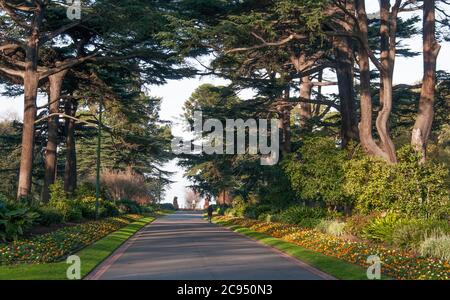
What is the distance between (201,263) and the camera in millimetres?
17672

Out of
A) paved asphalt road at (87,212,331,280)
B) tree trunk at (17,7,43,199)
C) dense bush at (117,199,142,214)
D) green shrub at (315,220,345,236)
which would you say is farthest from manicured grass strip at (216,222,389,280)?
dense bush at (117,199,142,214)

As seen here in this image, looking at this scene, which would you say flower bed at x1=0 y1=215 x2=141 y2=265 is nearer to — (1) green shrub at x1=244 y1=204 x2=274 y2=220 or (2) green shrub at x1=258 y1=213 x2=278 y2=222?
(2) green shrub at x1=258 y1=213 x2=278 y2=222

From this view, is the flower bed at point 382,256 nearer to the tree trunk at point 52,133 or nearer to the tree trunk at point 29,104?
the tree trunk at point 29,104

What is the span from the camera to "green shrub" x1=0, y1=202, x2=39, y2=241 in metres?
20.8

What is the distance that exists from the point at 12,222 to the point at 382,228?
1224 centimetres

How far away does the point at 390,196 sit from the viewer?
76.2 ft

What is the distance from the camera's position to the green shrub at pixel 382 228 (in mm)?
20438

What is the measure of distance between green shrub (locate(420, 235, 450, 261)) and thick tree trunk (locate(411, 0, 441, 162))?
906 centimetres

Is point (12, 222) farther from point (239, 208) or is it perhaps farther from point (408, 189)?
point (239, 208)

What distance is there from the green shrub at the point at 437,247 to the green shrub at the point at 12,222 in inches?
486

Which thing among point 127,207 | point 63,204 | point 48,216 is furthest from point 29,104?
point 127,207
